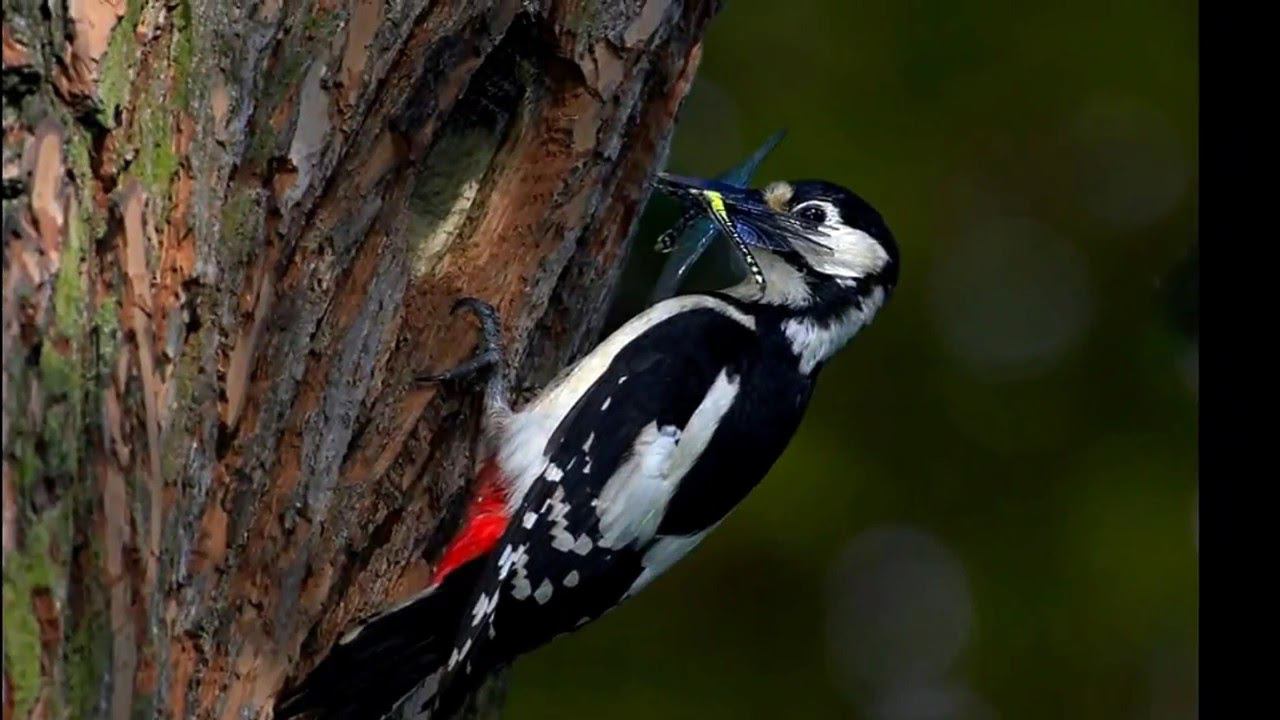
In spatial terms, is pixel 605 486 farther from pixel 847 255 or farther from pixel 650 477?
pixel 847 255

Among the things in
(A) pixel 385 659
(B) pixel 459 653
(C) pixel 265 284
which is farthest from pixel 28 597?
(B) pixel 459 653

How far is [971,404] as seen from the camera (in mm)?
5391

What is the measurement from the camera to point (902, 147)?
5348 mm

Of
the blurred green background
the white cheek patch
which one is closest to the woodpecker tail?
the white cheek patch

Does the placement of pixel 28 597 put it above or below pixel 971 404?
above

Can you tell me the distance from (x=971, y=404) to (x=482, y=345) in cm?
279

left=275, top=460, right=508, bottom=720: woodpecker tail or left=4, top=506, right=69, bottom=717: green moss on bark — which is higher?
left=4, top=506, right=69, bottom=717: green moss on bark

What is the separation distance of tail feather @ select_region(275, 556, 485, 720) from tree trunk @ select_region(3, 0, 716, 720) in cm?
5

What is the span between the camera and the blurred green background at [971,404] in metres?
5.20

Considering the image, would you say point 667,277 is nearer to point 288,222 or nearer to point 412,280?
point 412,280

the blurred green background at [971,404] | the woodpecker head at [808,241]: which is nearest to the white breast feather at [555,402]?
the woodpecker head at [808,241]

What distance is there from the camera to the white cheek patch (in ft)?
11.0

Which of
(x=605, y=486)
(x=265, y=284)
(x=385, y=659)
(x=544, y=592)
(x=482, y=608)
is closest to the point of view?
(x=265, y=284)

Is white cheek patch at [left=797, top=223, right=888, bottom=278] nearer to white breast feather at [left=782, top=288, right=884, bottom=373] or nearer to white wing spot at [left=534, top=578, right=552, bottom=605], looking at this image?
white breast feather at [left=782, top=288, right=884, bottom=373]
